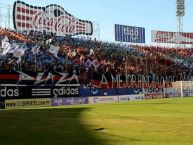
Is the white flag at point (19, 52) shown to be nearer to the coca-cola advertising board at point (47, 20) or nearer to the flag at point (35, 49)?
the flag at point (35, 49)

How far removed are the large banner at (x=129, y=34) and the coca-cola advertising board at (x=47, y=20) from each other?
11.9m

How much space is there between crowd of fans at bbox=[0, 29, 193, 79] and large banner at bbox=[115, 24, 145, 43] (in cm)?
356

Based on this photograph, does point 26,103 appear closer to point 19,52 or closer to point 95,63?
point 19,52

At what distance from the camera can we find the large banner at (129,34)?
88875mm

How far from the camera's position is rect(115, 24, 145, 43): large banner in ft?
292

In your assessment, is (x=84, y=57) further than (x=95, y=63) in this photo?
Yes

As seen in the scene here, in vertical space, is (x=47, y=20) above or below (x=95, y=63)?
above

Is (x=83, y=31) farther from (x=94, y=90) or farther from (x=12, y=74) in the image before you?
(x=12, y=74)

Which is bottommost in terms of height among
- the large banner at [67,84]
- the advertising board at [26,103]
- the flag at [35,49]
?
the advertising board at [26,103]

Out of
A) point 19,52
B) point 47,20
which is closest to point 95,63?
point 47,20

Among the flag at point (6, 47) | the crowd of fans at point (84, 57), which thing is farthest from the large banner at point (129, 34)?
the flag at point (6, 47)

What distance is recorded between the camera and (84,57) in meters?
61.8

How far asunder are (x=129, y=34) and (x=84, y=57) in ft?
101

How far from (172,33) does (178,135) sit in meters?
91.8
